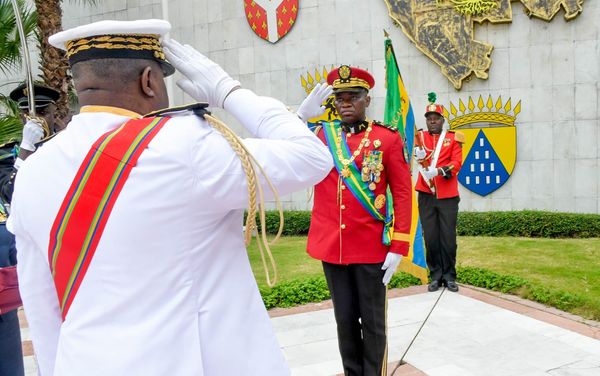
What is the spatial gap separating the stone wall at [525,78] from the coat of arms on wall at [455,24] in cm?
15

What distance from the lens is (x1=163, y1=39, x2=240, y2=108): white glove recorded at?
1340mm

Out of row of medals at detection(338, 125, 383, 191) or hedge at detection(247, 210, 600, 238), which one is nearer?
row of medals at detection(338, 125, 383, 191)

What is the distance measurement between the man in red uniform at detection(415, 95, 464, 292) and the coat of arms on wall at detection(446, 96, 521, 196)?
3.21 metres

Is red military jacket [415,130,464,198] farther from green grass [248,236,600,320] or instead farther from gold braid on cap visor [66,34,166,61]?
gold braid on cap visor [66,34,166,61]

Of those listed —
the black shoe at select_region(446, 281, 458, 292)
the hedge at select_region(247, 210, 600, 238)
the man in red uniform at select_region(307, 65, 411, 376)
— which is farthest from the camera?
the hedge at select_region(247, 210, 600, 238)

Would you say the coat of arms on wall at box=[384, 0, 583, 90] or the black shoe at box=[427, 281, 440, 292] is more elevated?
the coat of arms on wall at box=[384, 0, 583, 90]

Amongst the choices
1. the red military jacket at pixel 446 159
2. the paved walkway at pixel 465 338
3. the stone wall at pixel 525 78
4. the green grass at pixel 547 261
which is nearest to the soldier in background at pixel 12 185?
the paved walkway at pixel 465 338

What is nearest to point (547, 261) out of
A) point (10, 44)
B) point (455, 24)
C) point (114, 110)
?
point (455, 24)

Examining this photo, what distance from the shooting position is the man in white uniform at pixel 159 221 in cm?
120

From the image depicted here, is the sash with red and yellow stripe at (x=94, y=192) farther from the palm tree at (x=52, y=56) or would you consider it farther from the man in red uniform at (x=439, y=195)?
the palm tree at (x=52, y=56)

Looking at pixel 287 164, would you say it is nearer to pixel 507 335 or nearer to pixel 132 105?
pixel 132 105

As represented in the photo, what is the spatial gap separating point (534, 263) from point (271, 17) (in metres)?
6.61

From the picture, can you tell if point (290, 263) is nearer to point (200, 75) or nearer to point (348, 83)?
point (348, 83)

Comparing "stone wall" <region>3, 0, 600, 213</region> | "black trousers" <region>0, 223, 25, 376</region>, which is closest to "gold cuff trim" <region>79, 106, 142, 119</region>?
"black trousers" <region>0, 223, 25, 376</region>
